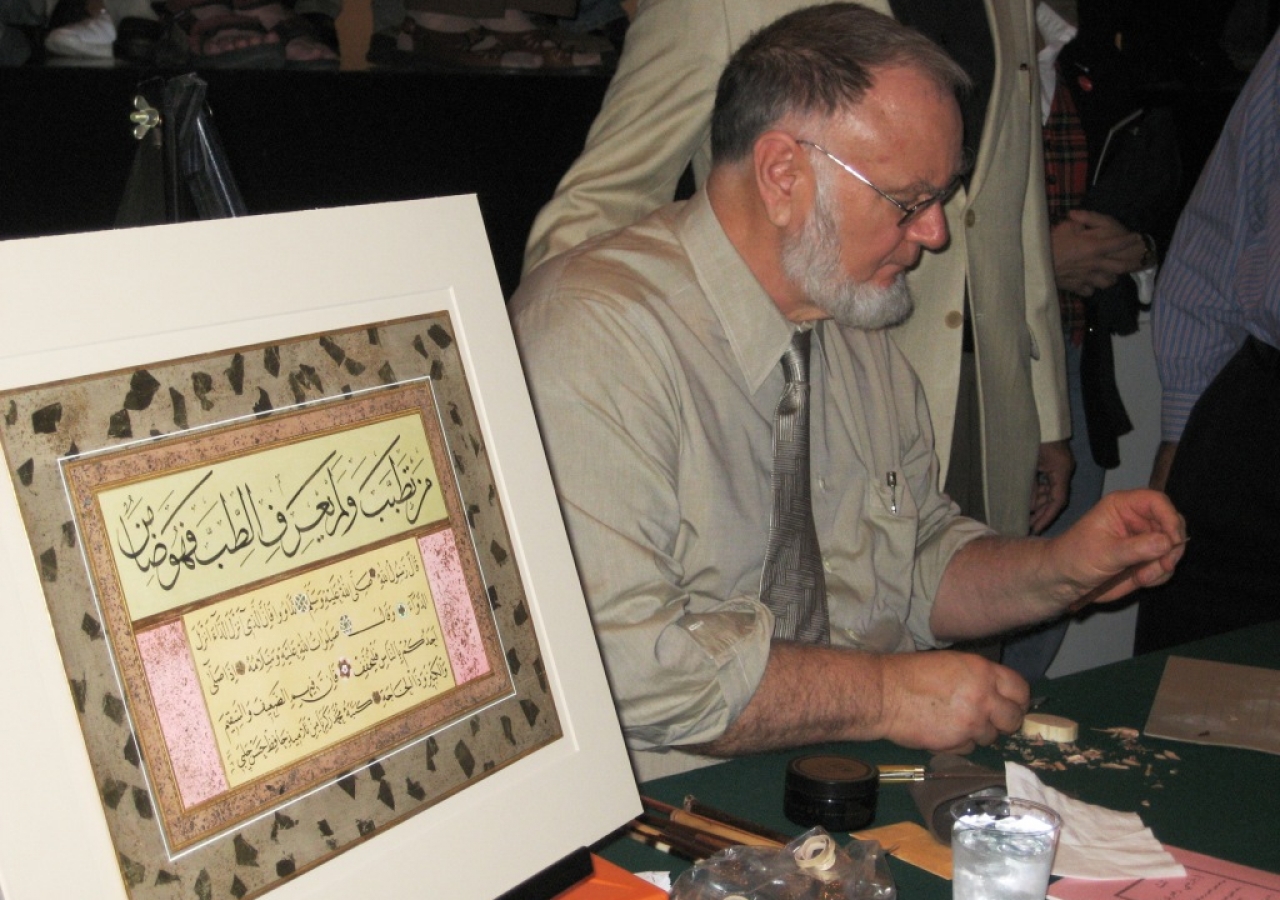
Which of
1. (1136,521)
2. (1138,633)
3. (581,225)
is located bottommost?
(1138,633)

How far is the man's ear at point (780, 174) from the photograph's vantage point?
156 centimetres

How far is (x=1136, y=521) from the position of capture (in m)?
1.61

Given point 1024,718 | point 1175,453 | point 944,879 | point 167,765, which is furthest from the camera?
point 1175,453

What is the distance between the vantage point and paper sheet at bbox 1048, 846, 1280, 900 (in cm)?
101

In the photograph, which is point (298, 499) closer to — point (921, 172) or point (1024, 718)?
point (1024, 718)

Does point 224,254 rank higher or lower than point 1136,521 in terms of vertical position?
higher

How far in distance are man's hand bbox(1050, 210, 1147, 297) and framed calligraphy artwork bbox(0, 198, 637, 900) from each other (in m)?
A: 2.18

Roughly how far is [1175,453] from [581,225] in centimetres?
123

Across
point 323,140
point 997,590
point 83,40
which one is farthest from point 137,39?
point 997,590

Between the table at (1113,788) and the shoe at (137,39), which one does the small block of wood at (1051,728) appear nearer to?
the table at (1113,788)

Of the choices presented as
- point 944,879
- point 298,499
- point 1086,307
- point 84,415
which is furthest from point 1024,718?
point 1086,307

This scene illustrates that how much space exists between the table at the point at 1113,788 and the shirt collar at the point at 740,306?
1.59 feet

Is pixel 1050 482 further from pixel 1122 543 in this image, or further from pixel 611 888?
pixel 611 888

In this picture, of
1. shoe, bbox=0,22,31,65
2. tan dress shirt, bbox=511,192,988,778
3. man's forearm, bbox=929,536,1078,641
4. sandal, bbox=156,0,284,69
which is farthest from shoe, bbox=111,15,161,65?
man's forearm, bbox=929,536,1078,641
